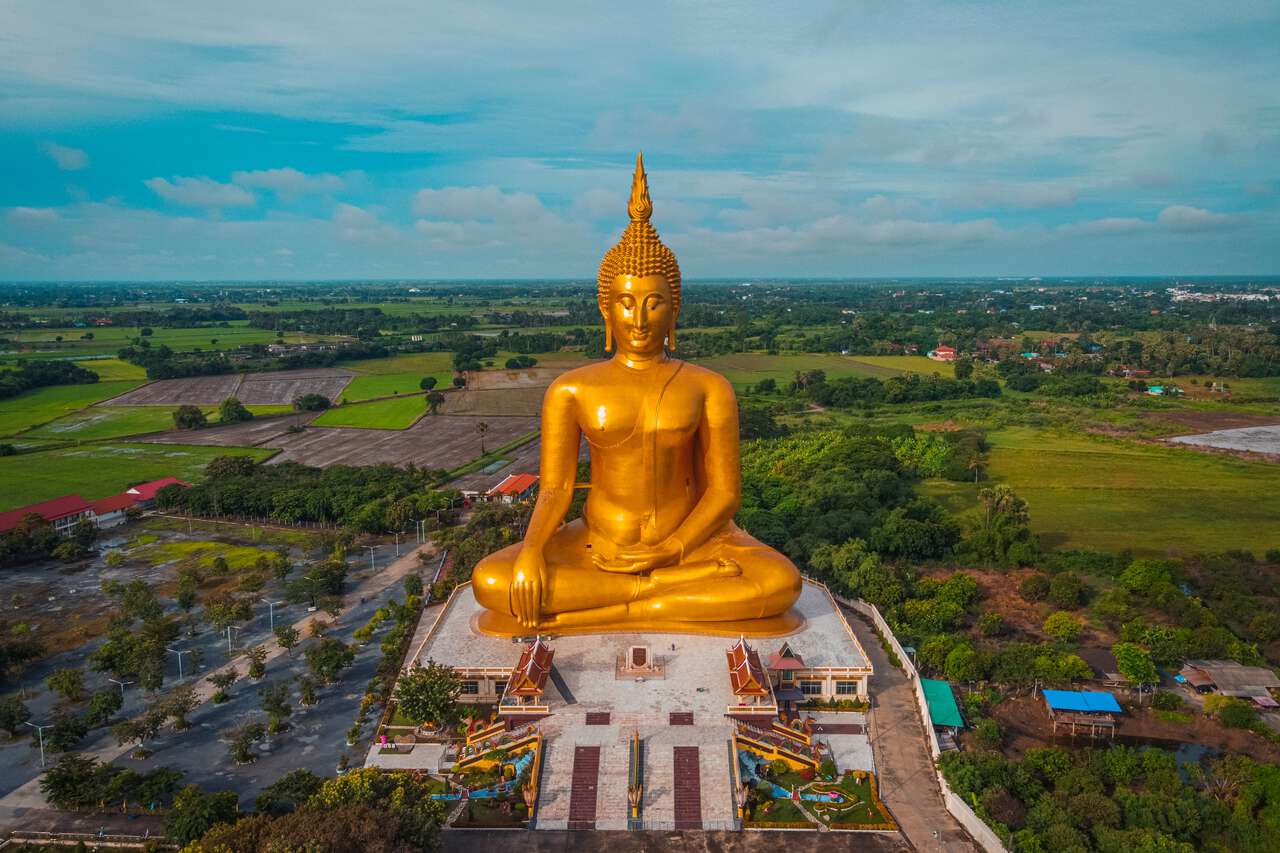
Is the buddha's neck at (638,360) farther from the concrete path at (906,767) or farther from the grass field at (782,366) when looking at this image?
the grass field at (782,366)

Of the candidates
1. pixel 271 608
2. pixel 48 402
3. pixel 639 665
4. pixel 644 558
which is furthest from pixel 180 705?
pixel 48 402

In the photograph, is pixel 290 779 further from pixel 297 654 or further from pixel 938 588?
pixel 938 588

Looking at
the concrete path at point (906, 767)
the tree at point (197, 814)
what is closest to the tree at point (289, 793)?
the tree at point (197, 814)

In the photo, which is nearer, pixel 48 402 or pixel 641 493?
pixel 641 493

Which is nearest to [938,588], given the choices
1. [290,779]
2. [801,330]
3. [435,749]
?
[435,749]

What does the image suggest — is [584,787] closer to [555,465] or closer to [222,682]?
[555,465]
